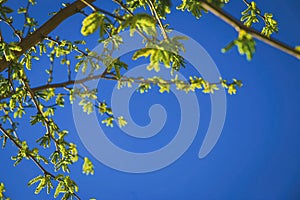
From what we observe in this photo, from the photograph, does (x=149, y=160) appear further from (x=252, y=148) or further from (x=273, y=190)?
(x=273, y=190)

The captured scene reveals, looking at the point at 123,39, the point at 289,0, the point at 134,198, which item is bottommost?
the point at 123,39

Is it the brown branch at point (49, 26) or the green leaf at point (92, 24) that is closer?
the green leaf at point (92, 24)

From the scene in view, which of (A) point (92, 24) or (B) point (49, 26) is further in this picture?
(B) point (49, 26)

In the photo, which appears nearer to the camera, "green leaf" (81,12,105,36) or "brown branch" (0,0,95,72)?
"green leaf" (81,12,105,36)

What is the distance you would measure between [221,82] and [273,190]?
6.31 meters

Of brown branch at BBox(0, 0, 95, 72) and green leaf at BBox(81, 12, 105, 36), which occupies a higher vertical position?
brown branch at BBox(0, 0, 95, 72)

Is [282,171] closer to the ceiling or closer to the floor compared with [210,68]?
closer to the ceiling

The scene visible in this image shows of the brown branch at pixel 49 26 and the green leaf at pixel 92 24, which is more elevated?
the brown branch at pixel 49 26

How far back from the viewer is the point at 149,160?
484 centimetres

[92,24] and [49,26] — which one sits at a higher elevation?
[49,26]

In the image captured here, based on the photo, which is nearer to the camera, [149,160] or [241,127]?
[149,160]

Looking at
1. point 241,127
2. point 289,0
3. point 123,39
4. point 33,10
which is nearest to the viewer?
point 123,39

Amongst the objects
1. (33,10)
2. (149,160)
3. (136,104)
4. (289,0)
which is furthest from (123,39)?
(289,0)

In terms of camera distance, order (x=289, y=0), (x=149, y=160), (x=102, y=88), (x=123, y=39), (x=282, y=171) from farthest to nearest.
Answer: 1. (x=282, y=171)
2. (x=289, y=0)
3. (x=102, y=88)
4. (x=149, y=160)
5. (x=123, y=39)
